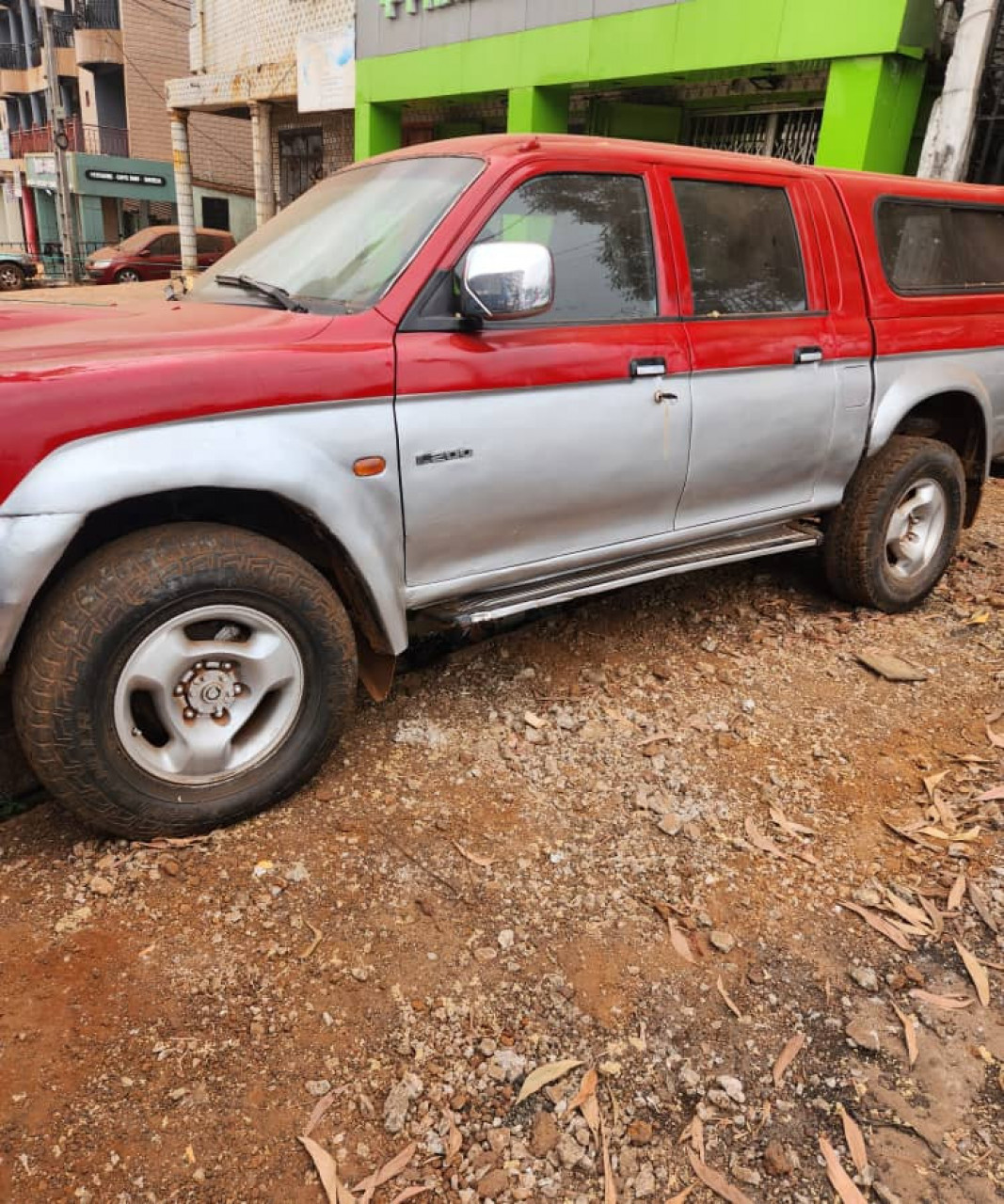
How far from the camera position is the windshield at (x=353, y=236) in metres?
2.93

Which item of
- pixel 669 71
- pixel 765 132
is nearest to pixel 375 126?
pixel 669 71

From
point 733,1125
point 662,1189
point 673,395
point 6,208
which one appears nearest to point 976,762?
point 673,395

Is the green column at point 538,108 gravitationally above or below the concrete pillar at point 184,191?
above

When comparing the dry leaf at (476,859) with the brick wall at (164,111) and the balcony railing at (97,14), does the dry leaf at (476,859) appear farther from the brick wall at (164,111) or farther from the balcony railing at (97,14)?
the balcony railing at (97,14)

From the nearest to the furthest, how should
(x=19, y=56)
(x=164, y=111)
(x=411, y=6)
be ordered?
(x=411, y=6) → (x=164, y=111) → (x=19, y=56)

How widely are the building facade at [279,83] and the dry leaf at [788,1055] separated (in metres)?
17.4

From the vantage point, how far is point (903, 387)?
162 inches

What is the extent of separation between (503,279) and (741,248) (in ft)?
4.41

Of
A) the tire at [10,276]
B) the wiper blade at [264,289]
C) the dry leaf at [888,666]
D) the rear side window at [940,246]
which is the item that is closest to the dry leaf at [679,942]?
the dry leaf at [888,666]

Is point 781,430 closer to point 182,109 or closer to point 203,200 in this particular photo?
point 182,109

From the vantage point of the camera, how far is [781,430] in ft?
12.3

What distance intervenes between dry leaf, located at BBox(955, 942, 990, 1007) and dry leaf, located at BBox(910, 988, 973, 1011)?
0.12 ft

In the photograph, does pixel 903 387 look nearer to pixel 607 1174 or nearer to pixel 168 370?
pixel 168 370

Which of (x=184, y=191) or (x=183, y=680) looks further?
(x=184, y=191)
